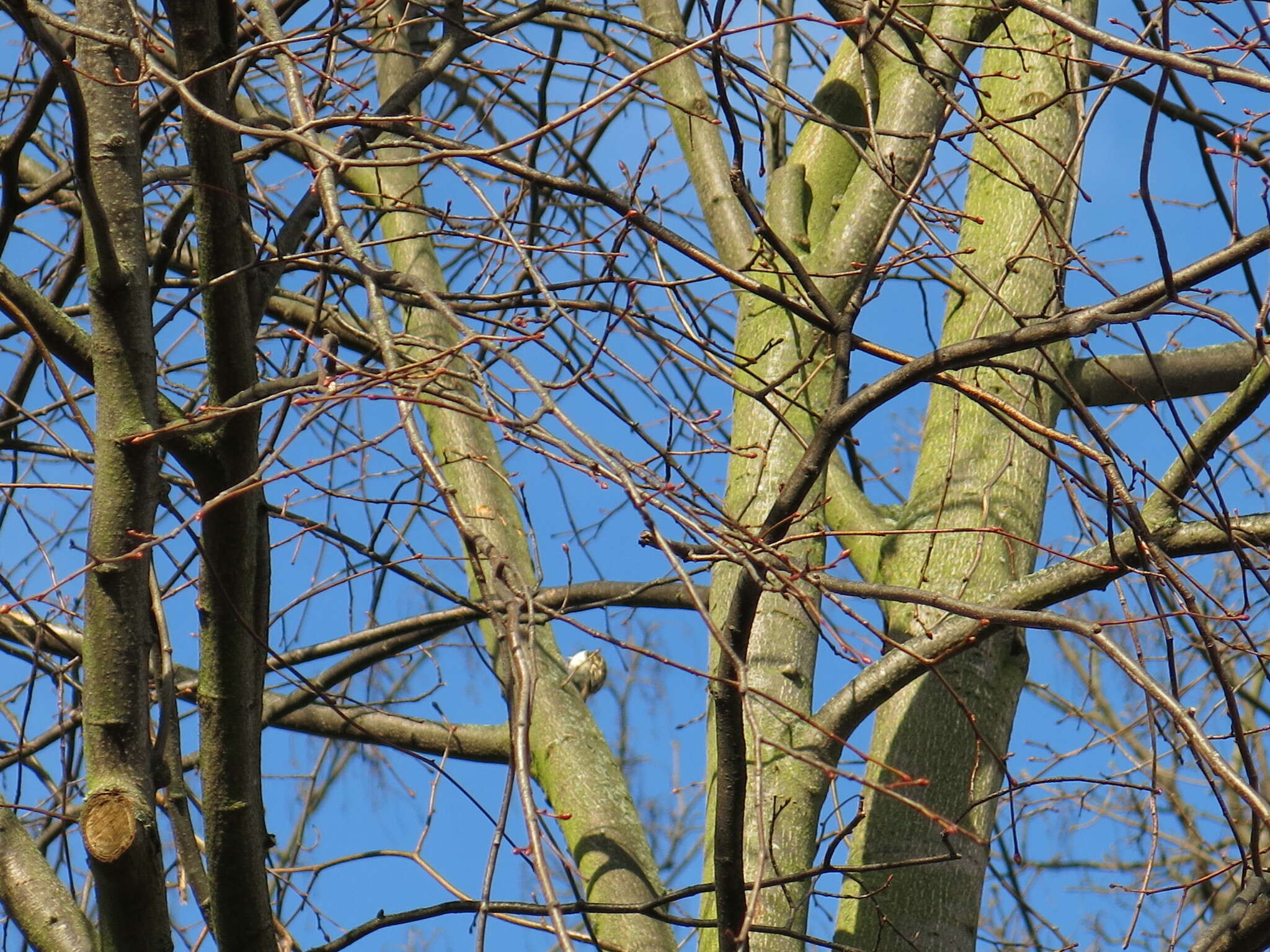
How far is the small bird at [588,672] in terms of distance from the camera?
3.80 m

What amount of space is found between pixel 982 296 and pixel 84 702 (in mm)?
2285

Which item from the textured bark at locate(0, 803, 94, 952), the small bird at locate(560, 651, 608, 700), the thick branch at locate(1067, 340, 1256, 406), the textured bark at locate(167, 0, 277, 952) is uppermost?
the thick branch at locate(1067, 340, 1256, 406)

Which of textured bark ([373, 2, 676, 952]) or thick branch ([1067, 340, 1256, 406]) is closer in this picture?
textured bark ([373, 2, 676, 952])

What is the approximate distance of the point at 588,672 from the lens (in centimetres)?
382

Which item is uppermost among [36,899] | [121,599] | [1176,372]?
[1176,372]

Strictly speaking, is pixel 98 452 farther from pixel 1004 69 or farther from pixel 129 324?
pixel 1004 69

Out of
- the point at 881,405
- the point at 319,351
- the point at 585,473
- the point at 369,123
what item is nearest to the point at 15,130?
the point at 369,123

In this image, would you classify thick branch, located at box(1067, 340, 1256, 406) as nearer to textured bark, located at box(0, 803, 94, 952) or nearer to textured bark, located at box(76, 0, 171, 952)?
textured bark, located at box(76, 0, 171, 952)

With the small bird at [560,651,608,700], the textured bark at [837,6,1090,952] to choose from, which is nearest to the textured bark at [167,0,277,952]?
the textured bark at [837,6,1090,952]

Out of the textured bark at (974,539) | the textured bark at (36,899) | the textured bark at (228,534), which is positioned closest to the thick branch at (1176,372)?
the textured bark at (974,539)

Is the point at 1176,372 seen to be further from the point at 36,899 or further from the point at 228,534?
the point at 36,899

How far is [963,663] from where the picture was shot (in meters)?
2.75

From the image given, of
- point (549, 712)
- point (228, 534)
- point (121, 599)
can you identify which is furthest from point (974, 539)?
point (121, 599)

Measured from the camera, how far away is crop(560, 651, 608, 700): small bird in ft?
12.5
